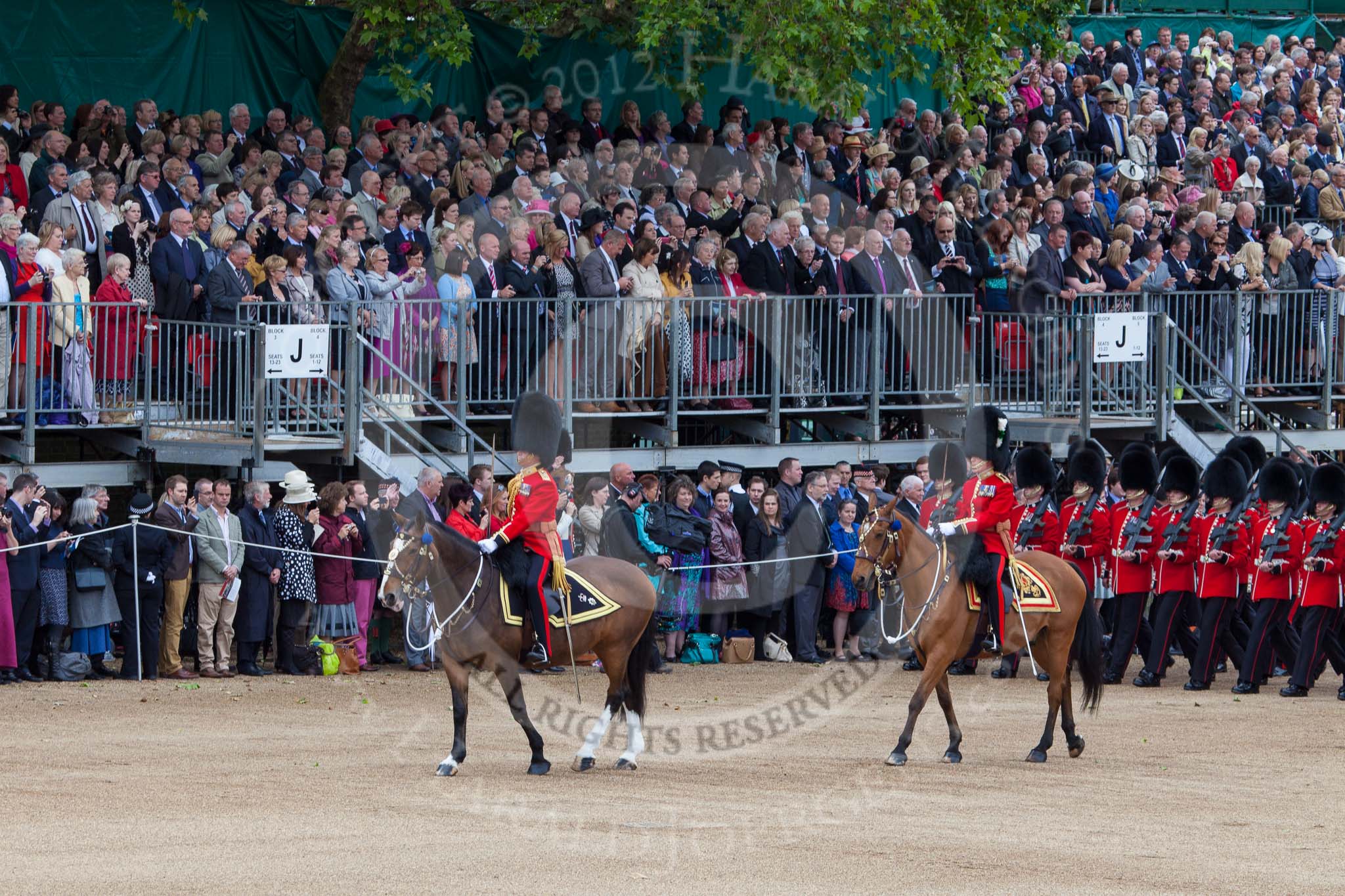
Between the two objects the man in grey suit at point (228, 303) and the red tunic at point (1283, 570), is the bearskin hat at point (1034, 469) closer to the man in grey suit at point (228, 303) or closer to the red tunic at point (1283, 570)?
the red tunic at point (1283, 570)

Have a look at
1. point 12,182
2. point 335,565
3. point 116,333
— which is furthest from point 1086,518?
point 12,182

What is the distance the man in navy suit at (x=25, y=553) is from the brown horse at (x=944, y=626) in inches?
236

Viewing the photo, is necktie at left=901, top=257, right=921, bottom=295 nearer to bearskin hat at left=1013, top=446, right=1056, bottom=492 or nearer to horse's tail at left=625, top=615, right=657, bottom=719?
bearskin hat at left=1013, top=446, right=1056, bottom=492

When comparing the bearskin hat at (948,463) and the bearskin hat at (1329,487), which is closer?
the bearskin hat at (948,463)

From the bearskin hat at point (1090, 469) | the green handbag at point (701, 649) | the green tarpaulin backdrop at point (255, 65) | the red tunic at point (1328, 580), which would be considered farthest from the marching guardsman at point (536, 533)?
the green tarpaulin backdrop at point (255, 65)

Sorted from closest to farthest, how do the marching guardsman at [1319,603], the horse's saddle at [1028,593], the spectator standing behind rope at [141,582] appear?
the horse's saddle at [1028,593]
the spectator standing behind rope at [141,582]
the marching guardsman at [1319,603]

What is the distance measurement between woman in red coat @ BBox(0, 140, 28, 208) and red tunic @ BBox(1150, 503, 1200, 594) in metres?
9.13

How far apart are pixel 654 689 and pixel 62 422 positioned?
4717 millimetres

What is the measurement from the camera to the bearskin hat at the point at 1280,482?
16.8 m

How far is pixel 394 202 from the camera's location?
57.1 feet

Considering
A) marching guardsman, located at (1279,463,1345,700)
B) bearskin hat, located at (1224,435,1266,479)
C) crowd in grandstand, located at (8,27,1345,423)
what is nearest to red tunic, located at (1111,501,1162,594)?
marching guardsman, located at (1279,463,1345,700)

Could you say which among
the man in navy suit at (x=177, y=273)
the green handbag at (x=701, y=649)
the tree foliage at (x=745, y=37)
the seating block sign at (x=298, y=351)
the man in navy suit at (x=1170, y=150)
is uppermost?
the tree foliage at (x=745, y=37)

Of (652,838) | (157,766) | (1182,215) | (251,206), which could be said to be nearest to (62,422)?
(251,206)

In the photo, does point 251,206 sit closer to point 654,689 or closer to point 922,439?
point 654,689
